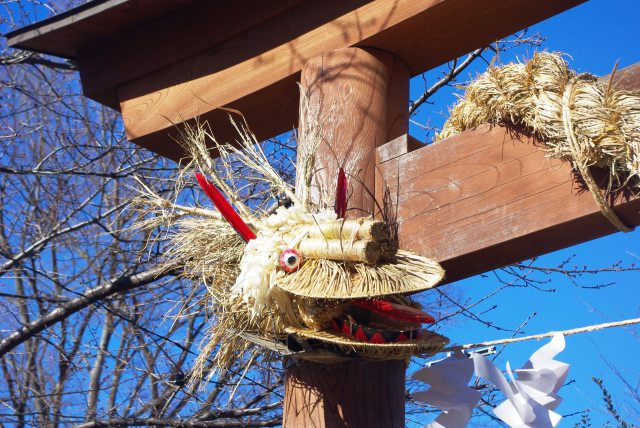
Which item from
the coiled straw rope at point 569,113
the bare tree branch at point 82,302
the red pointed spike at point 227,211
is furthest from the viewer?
the bare tree branch at point 82,302

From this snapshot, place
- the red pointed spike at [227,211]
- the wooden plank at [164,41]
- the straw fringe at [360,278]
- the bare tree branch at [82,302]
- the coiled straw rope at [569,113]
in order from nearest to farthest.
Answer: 1. the coiled straw rope at [569,113]
2. the straw fringe at [360,278]
3. the red pointed spike at [227,211]
4. the wooden plank at [164,41]
5. the bare tree branch at [82,302]

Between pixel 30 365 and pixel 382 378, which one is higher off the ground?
pixel 30 365

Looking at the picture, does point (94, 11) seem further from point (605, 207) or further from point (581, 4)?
point (605, 207)

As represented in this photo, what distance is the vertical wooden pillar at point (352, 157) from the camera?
1771mm

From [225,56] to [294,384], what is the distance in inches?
37.7

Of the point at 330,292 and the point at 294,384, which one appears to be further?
the point at 294,384

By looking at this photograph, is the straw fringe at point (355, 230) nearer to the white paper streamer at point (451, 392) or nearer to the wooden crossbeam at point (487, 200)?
the wooden crossbeam at point (487, 200)

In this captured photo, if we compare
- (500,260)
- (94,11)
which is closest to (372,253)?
(500,260)

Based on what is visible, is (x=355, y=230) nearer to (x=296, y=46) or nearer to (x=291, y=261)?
(x=291, y=261)

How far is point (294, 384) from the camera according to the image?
1.85 metres

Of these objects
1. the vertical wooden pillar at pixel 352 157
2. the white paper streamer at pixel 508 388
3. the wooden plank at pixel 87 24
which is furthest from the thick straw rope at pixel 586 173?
the wooden plank at pixel 87 24

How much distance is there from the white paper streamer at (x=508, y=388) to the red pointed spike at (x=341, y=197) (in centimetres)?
38

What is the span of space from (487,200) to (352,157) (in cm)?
39

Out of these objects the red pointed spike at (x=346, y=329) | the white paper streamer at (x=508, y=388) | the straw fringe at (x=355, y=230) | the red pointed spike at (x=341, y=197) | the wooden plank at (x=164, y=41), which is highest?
the wooden plank at (x=164, y=41)
